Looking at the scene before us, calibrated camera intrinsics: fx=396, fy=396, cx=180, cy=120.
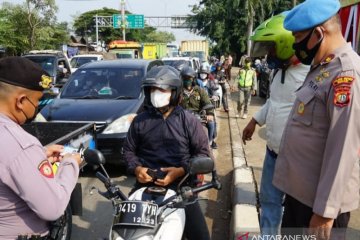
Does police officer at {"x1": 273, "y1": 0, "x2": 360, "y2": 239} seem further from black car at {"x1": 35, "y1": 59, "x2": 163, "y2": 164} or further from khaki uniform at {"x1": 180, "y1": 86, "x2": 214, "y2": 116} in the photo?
khaki uniform at {"x1": 180, "y1": 86, "x2": 214, "y2": 116}

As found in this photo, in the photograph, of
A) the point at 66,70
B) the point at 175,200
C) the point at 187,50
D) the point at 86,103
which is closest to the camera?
the point at 175,200

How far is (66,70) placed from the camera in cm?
1257

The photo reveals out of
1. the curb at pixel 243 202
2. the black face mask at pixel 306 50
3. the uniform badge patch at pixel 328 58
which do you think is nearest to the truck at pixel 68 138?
the curb at pixel 243 202

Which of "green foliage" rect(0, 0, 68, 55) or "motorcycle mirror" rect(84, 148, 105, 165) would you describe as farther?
"green foliage" rect(0, 0, 68, 55)

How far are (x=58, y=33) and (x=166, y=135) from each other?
28317 mm

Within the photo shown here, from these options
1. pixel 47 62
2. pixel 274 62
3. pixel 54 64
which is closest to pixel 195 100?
pixel 274 62

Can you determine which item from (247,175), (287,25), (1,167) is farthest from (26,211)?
(247,175)

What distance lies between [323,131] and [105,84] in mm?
4968

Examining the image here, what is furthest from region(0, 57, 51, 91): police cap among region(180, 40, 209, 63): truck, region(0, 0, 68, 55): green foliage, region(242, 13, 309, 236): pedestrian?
region(180, 40, 209, 63): truck

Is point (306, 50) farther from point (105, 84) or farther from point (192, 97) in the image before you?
point (105, 84)

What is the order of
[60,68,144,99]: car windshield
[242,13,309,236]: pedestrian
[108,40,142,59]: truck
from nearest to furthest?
1. [242,13,309,236]: pedestrian
2. [60,68,144,99]: car windshield
3. [108,40,142,59]: truck

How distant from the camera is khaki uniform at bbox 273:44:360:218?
1761mm

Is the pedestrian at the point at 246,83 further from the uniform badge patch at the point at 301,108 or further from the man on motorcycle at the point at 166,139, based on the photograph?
the uniform badge patch at the point at 301,108

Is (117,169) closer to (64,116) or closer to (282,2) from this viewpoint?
(64,116)
